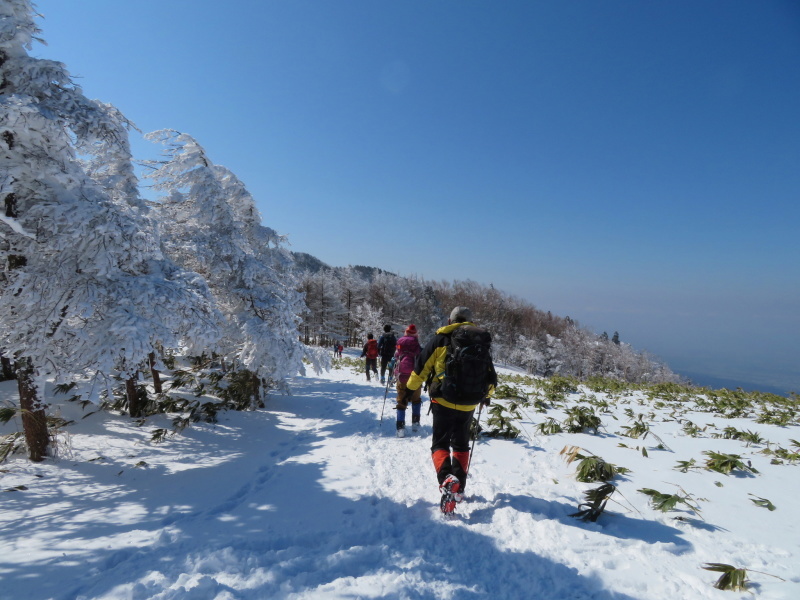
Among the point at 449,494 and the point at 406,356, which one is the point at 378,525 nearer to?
the point at 449,494

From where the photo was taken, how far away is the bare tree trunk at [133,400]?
8016mm

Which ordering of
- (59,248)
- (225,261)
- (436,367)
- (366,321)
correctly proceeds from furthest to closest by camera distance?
(366,321)
(225,261)
(59,248)
(436,367)

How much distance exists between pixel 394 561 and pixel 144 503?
3.65m

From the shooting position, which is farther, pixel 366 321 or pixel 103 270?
pixel 366 321

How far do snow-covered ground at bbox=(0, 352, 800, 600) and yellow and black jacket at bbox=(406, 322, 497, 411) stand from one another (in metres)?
1.36

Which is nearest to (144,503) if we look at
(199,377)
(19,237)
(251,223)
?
(19,237)

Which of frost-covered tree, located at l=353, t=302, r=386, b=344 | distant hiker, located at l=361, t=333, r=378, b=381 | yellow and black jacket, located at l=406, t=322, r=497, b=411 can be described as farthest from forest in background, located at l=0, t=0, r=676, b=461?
frost-covered tree, located at l=353, t=302, r=386, b=344

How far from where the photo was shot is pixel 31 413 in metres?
5.52

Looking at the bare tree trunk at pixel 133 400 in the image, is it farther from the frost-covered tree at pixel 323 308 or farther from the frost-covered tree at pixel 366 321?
the frost-covered tree at pixel 323 308

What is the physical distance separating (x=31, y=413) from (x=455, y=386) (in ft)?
22.5

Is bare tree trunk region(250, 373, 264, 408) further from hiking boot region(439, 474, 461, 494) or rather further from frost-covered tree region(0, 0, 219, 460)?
hiking boot region(439, 474, 461, 494)

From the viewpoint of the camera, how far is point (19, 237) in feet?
17.1

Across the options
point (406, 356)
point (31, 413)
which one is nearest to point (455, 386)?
point (406, 356)

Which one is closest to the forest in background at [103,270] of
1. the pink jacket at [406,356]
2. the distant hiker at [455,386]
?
the pink jacket at [406,356]
